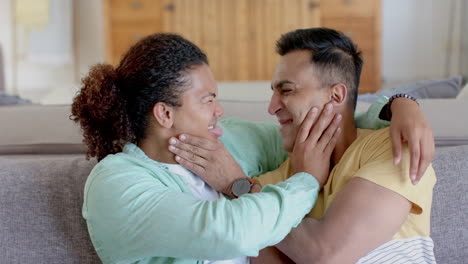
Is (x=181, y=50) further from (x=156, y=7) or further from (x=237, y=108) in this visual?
(x=156, y=7)

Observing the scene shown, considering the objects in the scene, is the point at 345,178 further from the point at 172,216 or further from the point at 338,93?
the point at 172,216

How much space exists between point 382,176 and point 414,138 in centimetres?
11

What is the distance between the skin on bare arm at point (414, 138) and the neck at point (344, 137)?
0.20 m

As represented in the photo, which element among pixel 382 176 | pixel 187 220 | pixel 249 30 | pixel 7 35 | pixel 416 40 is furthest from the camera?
pixel 7 35

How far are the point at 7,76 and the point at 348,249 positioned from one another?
5893mm

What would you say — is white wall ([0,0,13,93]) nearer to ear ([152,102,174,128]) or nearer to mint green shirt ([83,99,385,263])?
ear ([152,102,174,128])

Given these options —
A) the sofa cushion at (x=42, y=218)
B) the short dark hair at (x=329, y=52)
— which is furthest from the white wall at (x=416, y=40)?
the sofa cushion at (x=42, y=218)

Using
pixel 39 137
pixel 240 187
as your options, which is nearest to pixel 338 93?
pixel 240 187

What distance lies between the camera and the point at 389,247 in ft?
4.43

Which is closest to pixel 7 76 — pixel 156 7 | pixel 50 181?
pixel 156 7

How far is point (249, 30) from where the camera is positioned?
18.4 feet

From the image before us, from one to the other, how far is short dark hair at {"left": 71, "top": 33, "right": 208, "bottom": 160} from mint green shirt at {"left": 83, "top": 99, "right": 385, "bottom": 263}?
0.13 meters

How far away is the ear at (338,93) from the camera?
153 centimetres

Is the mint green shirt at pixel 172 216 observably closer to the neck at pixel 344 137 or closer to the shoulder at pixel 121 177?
the shoulder at pixel 121 177
